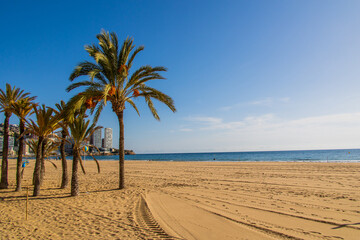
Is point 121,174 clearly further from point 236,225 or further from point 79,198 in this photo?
point 236,225

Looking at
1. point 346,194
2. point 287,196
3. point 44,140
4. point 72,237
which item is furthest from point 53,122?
point 346,194

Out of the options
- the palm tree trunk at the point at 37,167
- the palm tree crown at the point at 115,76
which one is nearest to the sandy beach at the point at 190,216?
the palm tree trunk at the point at 37,167

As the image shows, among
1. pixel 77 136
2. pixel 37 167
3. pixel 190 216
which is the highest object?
pixel 77 136

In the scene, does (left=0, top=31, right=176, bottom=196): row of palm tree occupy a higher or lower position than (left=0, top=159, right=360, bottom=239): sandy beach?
higher

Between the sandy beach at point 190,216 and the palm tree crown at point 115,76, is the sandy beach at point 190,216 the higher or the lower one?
the lower one

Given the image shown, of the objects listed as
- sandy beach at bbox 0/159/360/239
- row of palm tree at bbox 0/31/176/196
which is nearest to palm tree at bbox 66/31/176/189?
row of palm tree at bbox 0/31/176/196

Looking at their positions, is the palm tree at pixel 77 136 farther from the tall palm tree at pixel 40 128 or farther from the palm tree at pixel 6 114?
the palm tree at pixel 6 114

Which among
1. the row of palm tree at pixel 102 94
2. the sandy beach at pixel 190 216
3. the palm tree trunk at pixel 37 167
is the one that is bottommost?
the sandy beach at pixel 190 216

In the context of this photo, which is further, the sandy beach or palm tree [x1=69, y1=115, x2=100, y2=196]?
palm tree [x1=69, y1=115, x2=100, y2=196]

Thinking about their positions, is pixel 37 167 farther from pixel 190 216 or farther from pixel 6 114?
pixel 190 216

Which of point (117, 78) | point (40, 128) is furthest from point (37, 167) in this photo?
point (117, 78)

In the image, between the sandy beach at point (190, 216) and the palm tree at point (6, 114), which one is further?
the palm tree at point (6, 114)

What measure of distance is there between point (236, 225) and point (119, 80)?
8.67m

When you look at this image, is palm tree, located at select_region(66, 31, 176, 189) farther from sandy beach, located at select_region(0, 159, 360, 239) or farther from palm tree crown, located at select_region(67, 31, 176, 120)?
sandy beach, located at select_region(0, 159, 360, 239)
